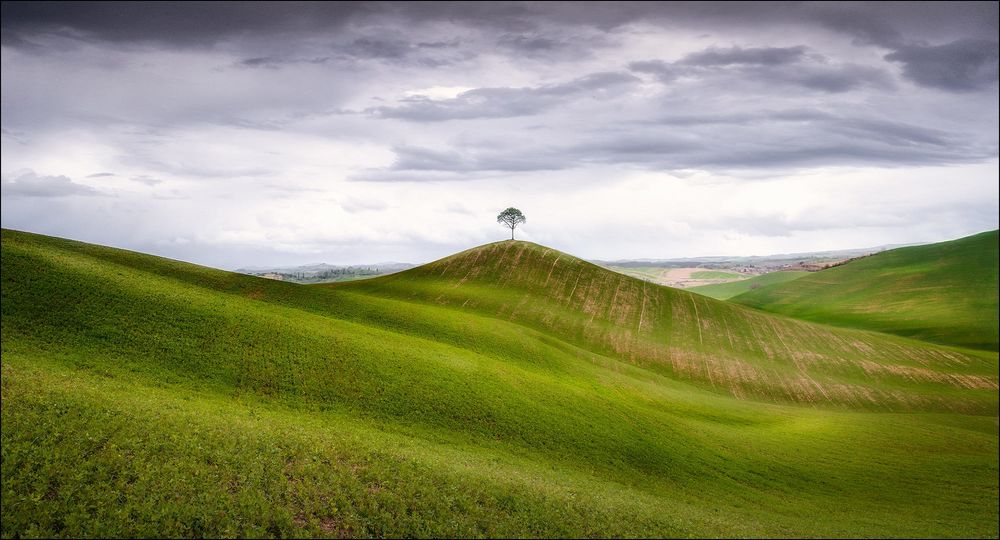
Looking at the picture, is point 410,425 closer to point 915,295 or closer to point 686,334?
point 686,334

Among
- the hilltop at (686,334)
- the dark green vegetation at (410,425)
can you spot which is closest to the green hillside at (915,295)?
the hilltop at (686,334)

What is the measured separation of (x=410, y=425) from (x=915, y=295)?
5090 inches

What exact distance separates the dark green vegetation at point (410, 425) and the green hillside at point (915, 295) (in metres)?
19.4

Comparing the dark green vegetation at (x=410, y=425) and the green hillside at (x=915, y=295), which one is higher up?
the green hillside at (x=915, y=295)

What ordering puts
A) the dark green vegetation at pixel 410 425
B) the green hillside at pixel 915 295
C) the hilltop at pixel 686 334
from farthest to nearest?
the green hillside at pixel 915 295 < the hilltop at pixel 686 334 < the dark green vegetation at pixel 410 425

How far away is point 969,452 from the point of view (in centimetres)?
3903

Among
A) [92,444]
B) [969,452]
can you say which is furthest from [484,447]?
[969,452]

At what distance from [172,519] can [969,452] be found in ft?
195

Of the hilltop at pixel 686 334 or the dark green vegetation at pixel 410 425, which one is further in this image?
the hilltop at pixel 686 334

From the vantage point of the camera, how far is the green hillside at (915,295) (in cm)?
8569

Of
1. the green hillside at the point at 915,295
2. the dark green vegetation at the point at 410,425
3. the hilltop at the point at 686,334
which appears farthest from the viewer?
the green hillside at the point at 915,295

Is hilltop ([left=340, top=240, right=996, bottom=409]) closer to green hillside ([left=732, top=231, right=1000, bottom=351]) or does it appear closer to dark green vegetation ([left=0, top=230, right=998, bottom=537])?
dark green vegetation ([left=0, top=230, right=998, bottom=537])

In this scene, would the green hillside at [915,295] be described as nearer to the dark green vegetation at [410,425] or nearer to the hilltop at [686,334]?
the hilltop at [686,334]

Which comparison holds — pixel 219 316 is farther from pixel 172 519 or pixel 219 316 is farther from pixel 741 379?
pixel 741 379
